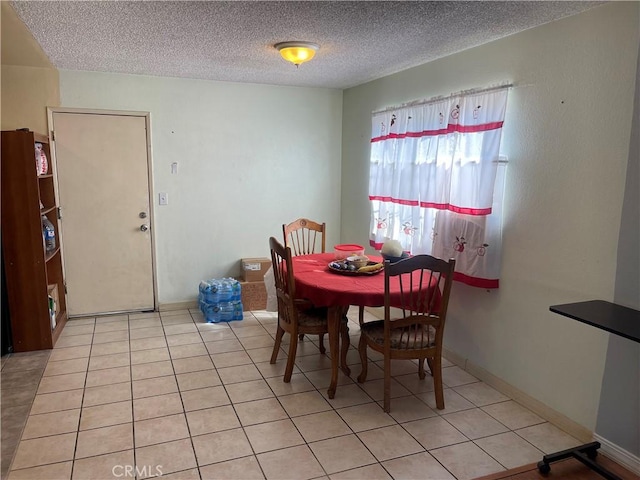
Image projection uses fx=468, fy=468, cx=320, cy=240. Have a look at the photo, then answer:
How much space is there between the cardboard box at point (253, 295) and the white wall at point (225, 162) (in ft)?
1.02

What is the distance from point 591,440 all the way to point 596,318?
33.9 inches

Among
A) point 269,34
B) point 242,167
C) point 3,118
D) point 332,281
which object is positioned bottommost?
point 332,281

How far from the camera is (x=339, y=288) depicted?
2855mm

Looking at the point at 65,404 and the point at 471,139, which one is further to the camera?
the point at 471,139

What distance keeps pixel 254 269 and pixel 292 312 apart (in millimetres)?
1752

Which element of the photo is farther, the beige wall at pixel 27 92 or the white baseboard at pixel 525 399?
the beige wall at pixel 27 92

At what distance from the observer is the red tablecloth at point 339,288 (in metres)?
2.78

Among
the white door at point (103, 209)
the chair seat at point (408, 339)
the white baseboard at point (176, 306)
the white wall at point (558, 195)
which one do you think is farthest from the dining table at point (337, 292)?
the white door at point (103, 209)

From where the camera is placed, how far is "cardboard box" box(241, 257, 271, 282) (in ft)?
15.4

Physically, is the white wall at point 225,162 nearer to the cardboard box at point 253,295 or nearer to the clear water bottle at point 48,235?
the cardboard box at point 253,295

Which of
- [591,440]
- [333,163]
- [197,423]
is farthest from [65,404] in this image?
[333,163]

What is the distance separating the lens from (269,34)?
2.85m

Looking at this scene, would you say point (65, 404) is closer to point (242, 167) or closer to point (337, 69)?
point (242, 167)

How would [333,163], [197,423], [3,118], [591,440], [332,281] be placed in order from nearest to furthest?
[591,440], [197,423], [332,281], [3,118], [333,163]
